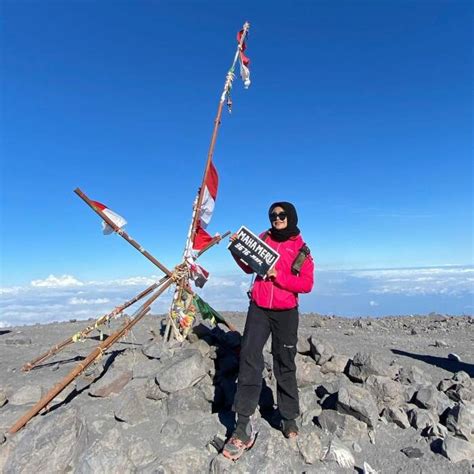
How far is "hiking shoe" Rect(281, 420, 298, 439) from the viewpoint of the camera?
5418 mm

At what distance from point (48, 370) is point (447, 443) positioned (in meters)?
7.52

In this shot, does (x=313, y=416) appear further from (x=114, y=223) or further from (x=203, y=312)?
(x=114, y=223)

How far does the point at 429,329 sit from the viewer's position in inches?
599

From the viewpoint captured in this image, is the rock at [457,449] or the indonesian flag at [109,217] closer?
the rock at [457,449]

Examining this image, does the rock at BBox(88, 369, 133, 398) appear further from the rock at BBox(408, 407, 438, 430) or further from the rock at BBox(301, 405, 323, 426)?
the rock at BBox(408, 407, 438, 430)

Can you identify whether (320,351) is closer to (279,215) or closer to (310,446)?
(310,446)

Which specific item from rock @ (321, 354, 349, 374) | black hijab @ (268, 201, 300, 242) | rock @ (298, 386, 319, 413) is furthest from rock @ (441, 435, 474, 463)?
black hijab @ (268, 201, 300, 242)

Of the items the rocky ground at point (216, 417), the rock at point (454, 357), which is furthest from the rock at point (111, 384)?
the rock at point (454, 357)

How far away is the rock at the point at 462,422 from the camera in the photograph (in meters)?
5.72

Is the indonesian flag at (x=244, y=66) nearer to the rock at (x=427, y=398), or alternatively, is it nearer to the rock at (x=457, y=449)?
the rock at (x=427, y=398)

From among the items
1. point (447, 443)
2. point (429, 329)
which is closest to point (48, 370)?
point (447, 443)

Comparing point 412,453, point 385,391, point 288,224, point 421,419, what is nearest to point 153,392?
point 288,224

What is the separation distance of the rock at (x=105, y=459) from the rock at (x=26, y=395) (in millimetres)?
2535

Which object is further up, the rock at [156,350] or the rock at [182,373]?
the rock at [156,350]
